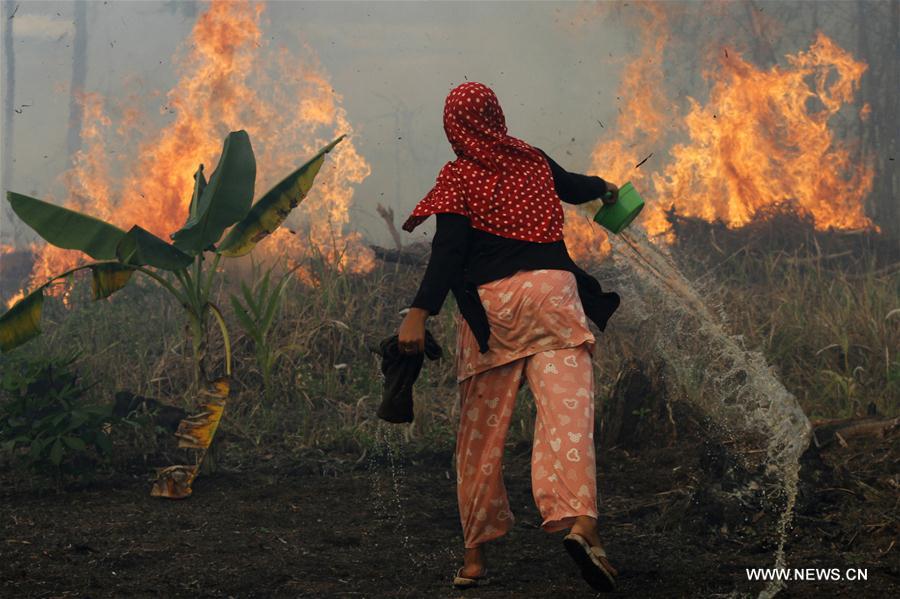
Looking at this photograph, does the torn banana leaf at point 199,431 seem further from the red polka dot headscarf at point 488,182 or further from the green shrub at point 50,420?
the red polka dot headscarf at point 488,182

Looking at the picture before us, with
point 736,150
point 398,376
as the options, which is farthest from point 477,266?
point 736,150

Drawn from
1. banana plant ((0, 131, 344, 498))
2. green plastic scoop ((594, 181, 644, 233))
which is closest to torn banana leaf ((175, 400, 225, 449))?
banana plant ((0, 131, 344, 498))

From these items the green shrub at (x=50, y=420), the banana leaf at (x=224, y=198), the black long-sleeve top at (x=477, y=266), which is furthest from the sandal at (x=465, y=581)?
the banana leaf at (x=224, y=198)

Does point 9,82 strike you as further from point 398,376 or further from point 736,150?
point 398,376

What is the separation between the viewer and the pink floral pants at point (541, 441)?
3.70m

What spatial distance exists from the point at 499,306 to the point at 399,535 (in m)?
1.74

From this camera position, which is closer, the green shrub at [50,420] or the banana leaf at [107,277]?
the green shrub at [50,420]

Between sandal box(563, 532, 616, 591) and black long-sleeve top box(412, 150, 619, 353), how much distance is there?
872 millimetres

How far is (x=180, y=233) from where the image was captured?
605 centimetres

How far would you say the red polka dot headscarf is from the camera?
3945 mm

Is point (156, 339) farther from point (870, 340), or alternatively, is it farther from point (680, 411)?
point (870, 340)

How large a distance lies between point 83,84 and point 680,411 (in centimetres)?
1846

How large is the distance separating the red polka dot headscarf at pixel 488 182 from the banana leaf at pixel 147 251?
244 centimetres

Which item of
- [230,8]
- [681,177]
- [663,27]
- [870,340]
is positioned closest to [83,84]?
[230,8]
